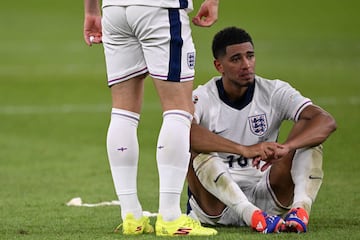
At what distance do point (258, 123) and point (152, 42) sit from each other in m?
1.25

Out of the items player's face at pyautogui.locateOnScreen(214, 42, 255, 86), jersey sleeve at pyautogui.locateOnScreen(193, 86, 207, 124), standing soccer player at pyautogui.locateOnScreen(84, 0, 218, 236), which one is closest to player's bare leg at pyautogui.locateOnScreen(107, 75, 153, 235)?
standing soccer player at pyautogui.locateOnScreen(84, 0, 218, 236)

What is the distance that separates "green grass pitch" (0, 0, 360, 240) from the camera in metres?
8.14

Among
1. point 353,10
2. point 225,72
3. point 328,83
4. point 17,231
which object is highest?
point 225,72

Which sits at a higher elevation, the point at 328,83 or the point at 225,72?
the point at 225,72

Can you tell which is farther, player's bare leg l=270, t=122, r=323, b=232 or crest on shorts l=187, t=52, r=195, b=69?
player's bare leg l=270, t=122, r=323, b=232

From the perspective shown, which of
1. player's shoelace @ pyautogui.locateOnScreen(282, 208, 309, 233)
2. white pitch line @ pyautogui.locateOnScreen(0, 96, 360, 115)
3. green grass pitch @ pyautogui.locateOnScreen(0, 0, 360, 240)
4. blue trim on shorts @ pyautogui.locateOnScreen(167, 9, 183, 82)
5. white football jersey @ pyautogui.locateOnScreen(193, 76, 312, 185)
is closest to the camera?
blue trim on shorts @ pyautogui.locateOnScreen(167, 9, 183, 82)

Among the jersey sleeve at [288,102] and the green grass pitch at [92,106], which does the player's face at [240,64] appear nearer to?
the jersey sleeve at [288,102]

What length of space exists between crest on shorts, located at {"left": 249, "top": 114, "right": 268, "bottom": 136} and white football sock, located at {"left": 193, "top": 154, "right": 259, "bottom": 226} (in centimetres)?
43

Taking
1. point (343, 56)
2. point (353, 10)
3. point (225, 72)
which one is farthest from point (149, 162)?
point (353, 10)

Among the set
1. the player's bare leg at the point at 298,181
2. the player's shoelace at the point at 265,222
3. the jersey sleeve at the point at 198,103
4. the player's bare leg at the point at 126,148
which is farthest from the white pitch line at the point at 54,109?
the player's shoelace at the point at 265,222

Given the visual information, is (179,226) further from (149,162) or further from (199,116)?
(149,162)

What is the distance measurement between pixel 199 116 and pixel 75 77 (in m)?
15.1

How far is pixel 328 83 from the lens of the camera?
Result: 67.8ft

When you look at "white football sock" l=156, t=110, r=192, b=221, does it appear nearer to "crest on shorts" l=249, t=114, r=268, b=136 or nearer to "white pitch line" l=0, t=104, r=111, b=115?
"crest on shorts" l=249, t=114, r=268, b=136
